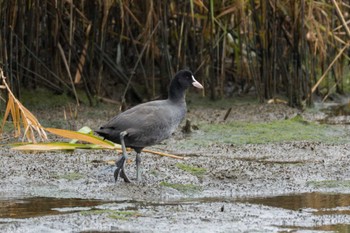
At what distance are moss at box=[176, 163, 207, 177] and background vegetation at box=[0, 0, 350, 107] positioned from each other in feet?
9.51

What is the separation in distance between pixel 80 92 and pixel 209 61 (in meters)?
1.67

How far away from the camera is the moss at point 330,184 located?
7862mm

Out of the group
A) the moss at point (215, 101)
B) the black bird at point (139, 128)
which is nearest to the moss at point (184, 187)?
the black bird at point (139, 128)

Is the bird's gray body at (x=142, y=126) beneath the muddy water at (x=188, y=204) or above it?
above

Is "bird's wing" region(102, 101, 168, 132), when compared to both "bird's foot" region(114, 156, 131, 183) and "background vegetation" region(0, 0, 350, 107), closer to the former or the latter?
"bird's foot" region(114, 156, 131, 183)

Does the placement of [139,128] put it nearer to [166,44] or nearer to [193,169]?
[193,169]

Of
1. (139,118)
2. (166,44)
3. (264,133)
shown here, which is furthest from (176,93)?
(166,44)

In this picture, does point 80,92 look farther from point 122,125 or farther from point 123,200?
point 123,200

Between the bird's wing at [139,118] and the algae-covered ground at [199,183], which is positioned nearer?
the algae-covered ground at [199,183]

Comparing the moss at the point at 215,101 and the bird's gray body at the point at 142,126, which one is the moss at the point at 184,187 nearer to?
the bird's gray body at the point at 142,126

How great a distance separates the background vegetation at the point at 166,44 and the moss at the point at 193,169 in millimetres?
2899

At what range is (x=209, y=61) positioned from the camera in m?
12.3

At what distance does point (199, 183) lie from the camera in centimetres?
787

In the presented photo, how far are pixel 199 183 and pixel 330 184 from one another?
107cm
